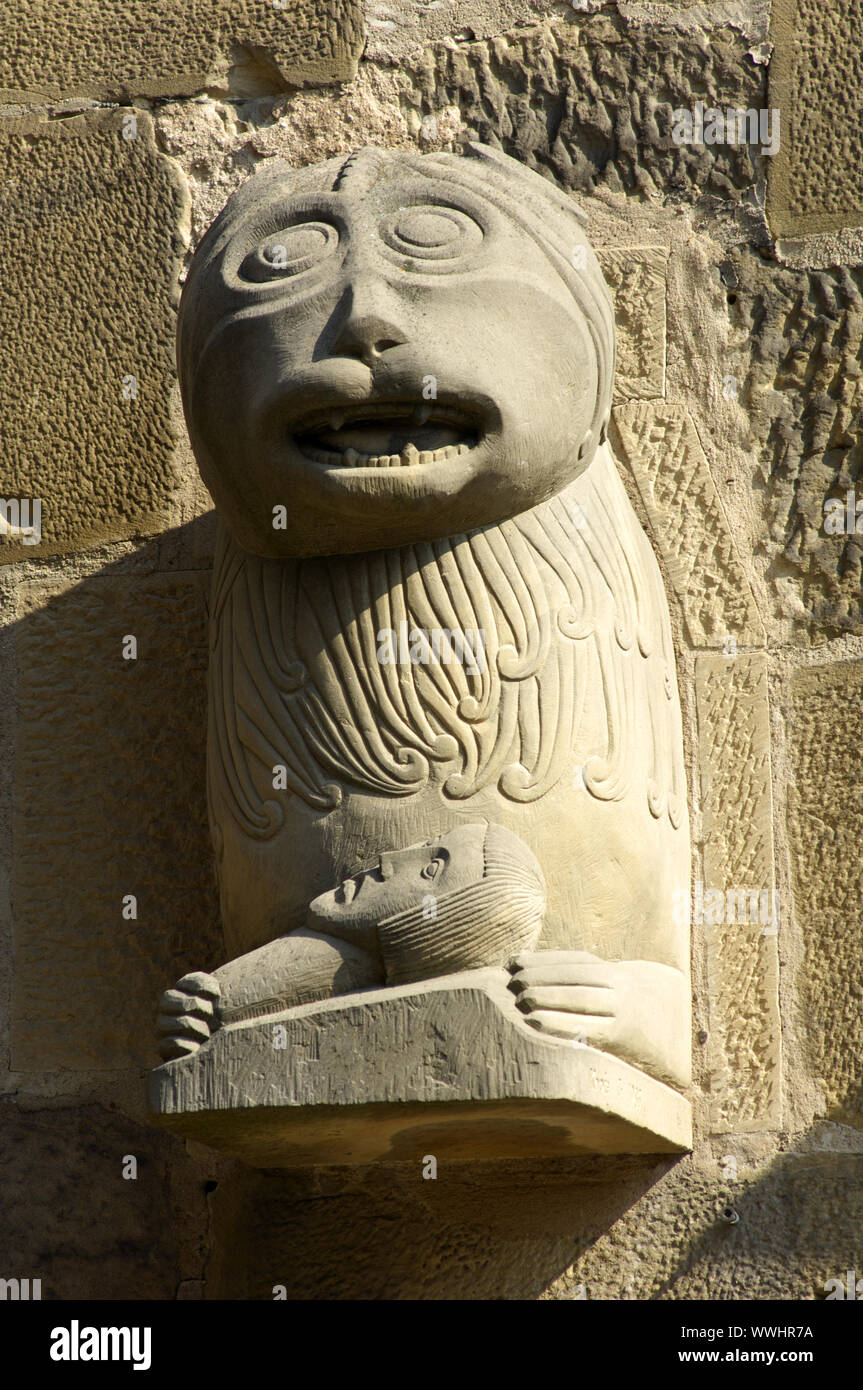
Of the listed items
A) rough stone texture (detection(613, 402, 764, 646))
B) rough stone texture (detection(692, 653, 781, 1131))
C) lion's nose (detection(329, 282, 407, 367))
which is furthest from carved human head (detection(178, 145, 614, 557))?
rough stone texture (detection(692, 653, 781, 1131))

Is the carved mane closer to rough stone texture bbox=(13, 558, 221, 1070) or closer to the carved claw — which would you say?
the carved claw

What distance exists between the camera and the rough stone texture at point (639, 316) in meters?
2.73

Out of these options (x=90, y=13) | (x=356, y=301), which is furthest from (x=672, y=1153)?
(x=90, y=13)

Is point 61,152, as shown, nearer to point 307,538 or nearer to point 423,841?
point 307,538

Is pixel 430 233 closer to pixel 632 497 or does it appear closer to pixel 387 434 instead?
pixel 387 434

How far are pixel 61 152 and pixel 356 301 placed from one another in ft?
3.39

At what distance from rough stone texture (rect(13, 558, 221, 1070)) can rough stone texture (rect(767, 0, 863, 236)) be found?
39.7 inches

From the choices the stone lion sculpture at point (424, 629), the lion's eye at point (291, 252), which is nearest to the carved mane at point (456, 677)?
the stone lion sculpture at point (424, 629)

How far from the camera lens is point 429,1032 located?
206 centimetres

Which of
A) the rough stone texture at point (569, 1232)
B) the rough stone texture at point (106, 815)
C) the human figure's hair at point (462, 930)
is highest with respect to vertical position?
the rough stone texture at point (106, 815)

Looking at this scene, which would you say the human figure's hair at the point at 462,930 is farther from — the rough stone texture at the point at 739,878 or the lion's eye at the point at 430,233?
the lion's eye at the point at 430,233

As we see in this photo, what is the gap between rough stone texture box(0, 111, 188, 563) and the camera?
2861 mm

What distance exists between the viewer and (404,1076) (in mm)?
2059

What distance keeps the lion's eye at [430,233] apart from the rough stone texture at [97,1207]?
47.7 inches
